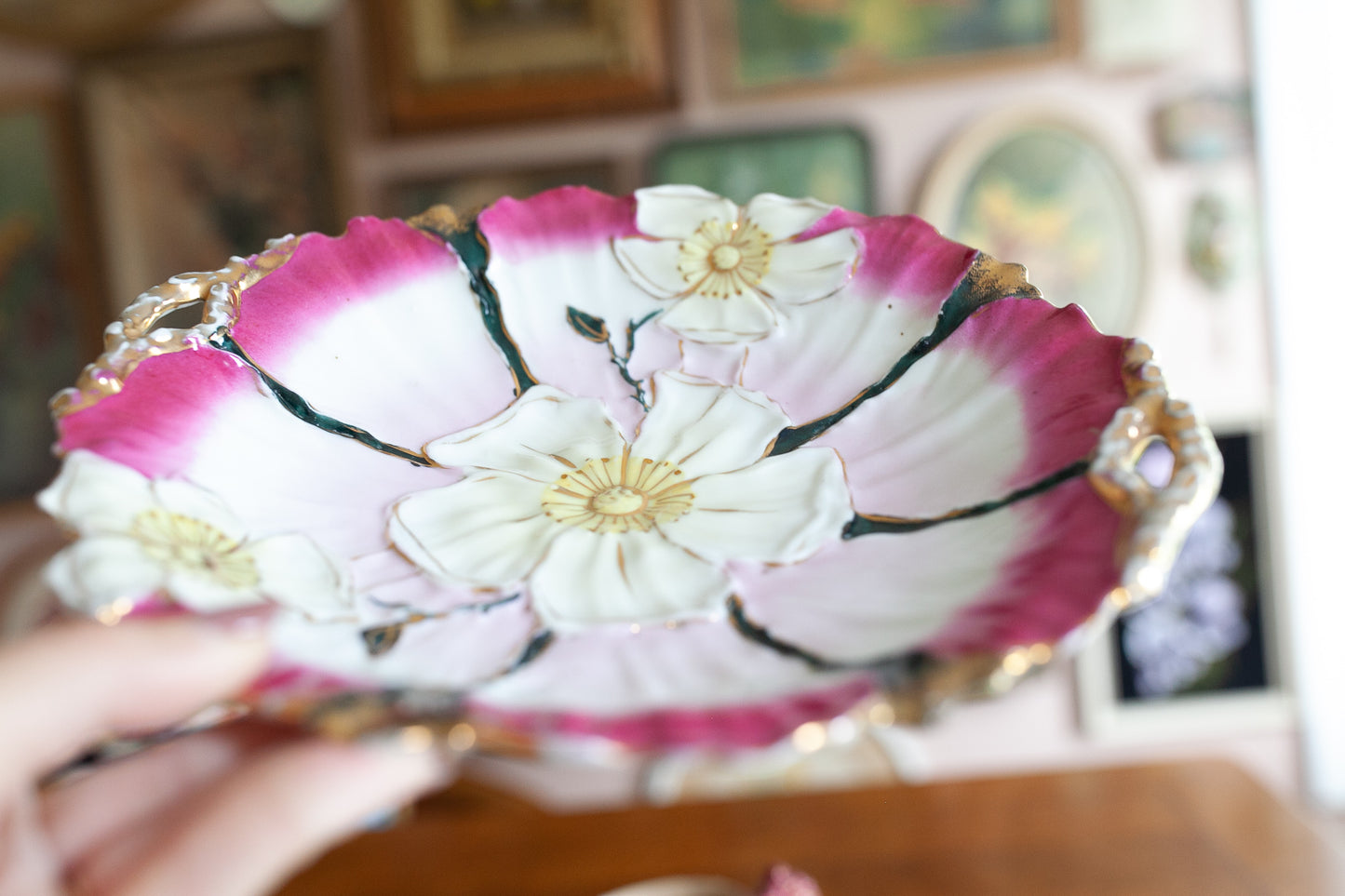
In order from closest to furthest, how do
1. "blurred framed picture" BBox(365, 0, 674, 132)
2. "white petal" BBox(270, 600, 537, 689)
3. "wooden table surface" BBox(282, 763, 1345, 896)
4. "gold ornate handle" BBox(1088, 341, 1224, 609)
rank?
"gold ornate handle" BBox(1088, 341, 1224, 609), "white petal" BBox(270, 600, 537, 689), "wooden table surface" BBox(282, 763, 1345, 896), "blurred framed picture" BBox(365, 0, 674, 132)

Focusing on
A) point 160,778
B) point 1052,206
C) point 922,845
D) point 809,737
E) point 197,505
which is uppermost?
point 1052,206

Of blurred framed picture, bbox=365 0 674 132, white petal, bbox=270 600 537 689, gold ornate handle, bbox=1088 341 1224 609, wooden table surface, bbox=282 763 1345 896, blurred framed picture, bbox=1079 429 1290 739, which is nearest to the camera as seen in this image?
gold ornate handle, bbox=1088 341 1224 609

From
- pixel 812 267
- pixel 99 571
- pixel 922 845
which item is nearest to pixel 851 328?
pixel 812 267

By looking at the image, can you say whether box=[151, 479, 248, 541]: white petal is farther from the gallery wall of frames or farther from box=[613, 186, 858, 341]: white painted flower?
the gallery wall of frames

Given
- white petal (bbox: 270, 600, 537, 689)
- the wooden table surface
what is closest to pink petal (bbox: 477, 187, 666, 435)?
white petal (bbox: 270, 600, 537, 689)

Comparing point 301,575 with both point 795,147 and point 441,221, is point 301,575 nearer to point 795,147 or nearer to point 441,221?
point 441,221

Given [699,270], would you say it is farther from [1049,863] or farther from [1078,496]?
[1049,863]
